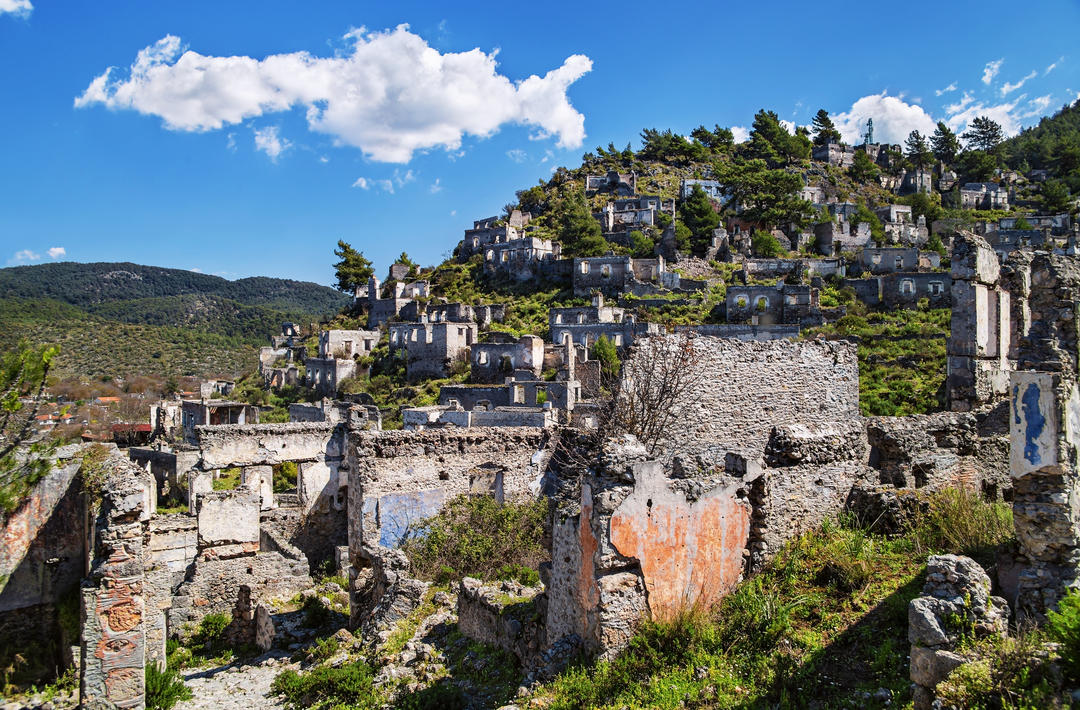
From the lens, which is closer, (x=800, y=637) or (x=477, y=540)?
(x=800, y=637)

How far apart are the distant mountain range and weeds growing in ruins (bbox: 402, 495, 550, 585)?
48.3 metres

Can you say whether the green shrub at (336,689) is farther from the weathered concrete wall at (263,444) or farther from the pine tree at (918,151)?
the pine tree at (918,151)

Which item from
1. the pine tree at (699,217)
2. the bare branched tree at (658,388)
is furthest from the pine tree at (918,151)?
the bare branched tree at (658,388)

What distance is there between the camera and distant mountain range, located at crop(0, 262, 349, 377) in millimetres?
67438

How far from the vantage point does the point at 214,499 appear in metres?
13.5

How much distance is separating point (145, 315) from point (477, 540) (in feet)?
320

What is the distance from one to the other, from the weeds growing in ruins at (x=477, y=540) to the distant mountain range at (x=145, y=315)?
158 feet

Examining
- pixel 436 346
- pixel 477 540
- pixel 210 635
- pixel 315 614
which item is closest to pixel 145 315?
pixel 436 346

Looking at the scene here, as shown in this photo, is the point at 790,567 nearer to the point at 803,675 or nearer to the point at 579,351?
the point at 803,675

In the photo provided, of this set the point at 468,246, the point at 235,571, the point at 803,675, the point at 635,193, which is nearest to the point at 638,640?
the point at 803,675

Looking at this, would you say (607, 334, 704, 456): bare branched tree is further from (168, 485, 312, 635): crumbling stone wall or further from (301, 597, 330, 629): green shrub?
(168, 485, 312, 635): crumbling stone wall

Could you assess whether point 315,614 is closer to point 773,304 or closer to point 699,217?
point 773,304

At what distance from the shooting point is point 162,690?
9609mm

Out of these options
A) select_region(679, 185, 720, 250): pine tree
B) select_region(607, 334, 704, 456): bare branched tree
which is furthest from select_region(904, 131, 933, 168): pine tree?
select_region(607, 334, 704, 456): bare branched tree
